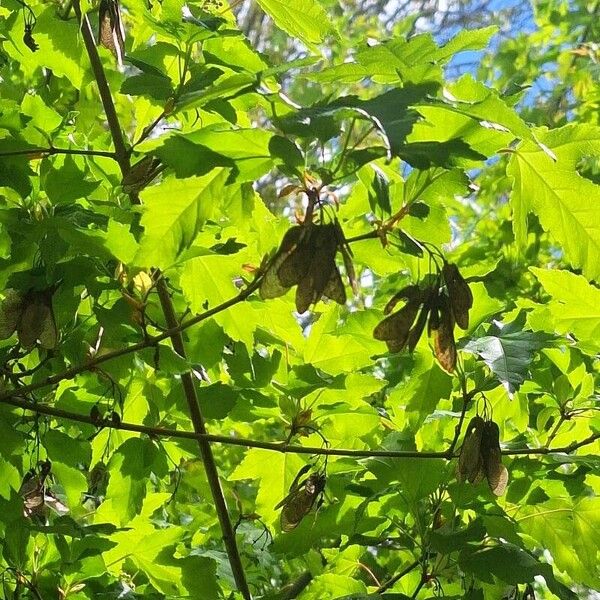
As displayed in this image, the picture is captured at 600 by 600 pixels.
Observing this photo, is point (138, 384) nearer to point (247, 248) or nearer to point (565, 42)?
point (247, 248)

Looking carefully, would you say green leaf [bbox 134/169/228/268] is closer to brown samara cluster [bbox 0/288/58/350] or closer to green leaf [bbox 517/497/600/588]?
brown samara cluster [bbox 0/288/58/350]

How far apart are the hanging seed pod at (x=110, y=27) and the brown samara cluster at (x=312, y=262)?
0.42 metres

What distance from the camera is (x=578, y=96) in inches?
117

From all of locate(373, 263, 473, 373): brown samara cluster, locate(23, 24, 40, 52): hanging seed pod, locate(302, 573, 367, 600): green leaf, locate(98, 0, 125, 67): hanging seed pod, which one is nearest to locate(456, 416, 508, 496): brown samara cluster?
locate(373, 263, 473, 373): brown samara cluster

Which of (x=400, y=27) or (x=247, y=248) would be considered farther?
(x=400, y=27)

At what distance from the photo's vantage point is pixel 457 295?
0.71 metres

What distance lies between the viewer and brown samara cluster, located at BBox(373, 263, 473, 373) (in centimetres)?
71

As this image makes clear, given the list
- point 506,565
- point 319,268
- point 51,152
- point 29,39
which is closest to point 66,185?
point 51,152

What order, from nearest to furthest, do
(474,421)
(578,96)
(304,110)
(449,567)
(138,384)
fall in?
(304,110) → (474,421) → (449,567) → (138,384) → (578,96)

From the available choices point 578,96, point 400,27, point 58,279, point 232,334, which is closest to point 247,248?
point 232,334

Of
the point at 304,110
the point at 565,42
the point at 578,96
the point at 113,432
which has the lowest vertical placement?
the point at 113,432

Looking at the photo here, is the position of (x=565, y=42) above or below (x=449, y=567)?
above

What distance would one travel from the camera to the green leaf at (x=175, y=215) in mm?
671

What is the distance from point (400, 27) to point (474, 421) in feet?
10.6
